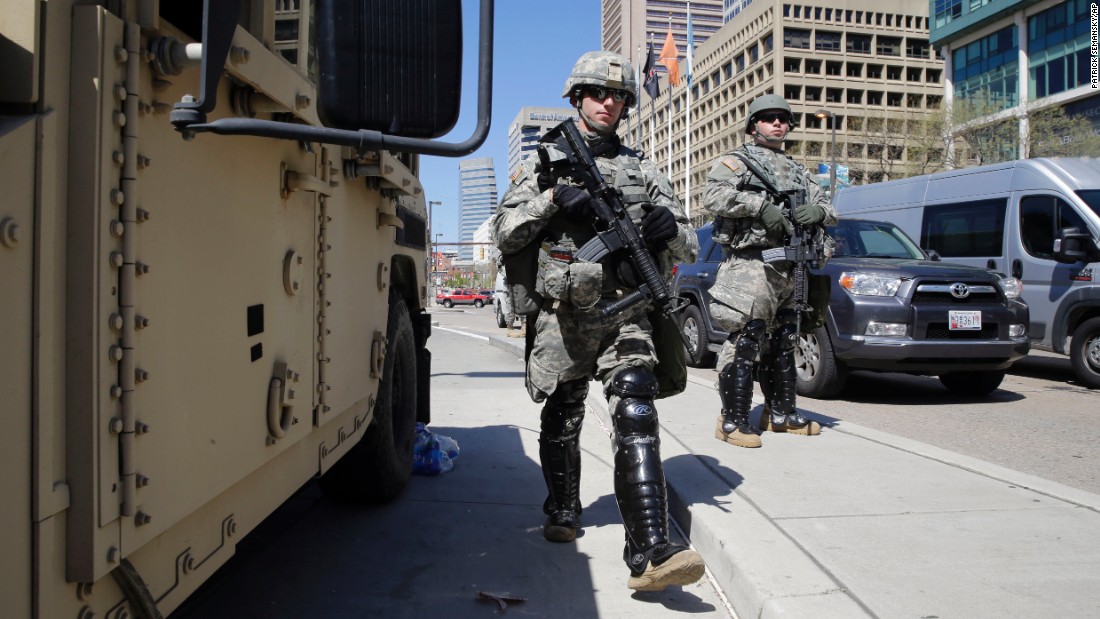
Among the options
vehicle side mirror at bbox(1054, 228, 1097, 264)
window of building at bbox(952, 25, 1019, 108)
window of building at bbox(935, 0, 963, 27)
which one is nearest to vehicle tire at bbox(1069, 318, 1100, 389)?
vehicle side mirror at bbox(1054, 228, 1097, 264)

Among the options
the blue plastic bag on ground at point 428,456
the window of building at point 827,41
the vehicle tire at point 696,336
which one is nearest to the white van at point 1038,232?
the vehicle tire at point 696,336

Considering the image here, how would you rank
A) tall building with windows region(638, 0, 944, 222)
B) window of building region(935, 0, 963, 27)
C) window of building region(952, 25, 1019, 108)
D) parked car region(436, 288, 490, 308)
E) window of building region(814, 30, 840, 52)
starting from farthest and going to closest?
window of building region(814, 30, 840, 52)
tall building with windows region(638, 0, 944, 222)
parked car region(436, 288, 490, 308)
window of building region(935, 0, 963, 27)
window of building region(952, 25, 1019, 108)

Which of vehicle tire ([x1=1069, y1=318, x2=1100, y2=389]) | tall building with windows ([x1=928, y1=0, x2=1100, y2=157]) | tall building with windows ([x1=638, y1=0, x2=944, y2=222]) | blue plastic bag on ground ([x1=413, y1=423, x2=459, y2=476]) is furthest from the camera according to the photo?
tall building with windows ([x1=638, y1=0, x2=944, y2=222])

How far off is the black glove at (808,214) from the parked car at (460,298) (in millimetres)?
63021

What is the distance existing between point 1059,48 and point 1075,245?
139 feet

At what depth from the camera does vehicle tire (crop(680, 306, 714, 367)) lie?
10023 millimetres

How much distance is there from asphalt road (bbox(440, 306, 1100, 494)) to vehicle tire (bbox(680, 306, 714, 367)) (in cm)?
32

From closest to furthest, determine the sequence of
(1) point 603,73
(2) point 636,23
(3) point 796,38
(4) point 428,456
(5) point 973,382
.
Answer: (1) point 603,73 < (4) point 428,456 < (5) point 973,382 < (3) point 796,38 < (2) point 636,23

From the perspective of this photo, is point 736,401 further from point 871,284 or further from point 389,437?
point 871,284

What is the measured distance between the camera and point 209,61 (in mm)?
1390

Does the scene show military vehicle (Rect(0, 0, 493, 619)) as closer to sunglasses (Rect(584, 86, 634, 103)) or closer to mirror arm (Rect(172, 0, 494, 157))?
mirror arm (Rect(172, 0, 494, 157))

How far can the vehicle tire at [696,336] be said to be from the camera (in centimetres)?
1002

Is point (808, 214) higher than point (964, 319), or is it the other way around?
point (808, 214)

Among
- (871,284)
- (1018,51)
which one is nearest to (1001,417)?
(871,284)
